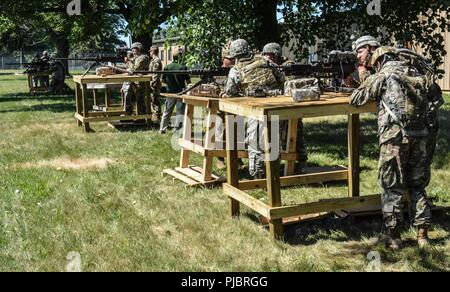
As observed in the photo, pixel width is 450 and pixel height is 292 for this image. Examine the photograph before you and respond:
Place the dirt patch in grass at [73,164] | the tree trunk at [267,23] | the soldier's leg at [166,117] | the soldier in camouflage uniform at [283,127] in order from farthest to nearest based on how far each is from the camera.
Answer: the soldier's leg at [166,117] → the tree trunk at [267,23] → the dirt patch in grass at [73,164] → the soldier in camouflage uniform at [283,127]

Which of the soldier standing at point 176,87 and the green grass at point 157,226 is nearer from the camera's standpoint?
the green grass at point 157,226

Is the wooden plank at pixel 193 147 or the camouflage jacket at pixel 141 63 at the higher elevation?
the camouflage jacket at pixel 141 63

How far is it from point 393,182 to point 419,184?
27 cm

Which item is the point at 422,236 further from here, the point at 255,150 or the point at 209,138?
the point at 209,138

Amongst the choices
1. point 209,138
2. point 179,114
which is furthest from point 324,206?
point 179,114

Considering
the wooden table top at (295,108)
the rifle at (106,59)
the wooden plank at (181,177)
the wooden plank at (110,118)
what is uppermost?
the rifle at (106,59)

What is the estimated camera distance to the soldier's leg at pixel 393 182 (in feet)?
16.5

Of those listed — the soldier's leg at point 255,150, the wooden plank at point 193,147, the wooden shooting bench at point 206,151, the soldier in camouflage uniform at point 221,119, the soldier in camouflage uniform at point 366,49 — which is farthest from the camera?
the soldier in camouflage uniform at point 221,119

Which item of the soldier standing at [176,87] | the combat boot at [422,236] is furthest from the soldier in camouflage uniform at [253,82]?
the soldier standing at [176,87]

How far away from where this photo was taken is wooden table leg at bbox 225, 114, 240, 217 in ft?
20.0

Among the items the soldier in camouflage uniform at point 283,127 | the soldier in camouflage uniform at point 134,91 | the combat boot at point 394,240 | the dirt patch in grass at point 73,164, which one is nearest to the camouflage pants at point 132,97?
the soldier in camouflage uniform at point 134,91

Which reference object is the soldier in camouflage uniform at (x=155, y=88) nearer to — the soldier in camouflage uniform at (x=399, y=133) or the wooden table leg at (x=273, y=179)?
the wooden table leg at (x=273, y=179)

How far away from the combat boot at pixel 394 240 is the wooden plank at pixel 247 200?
44.6 inches

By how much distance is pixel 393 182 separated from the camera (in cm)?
509
